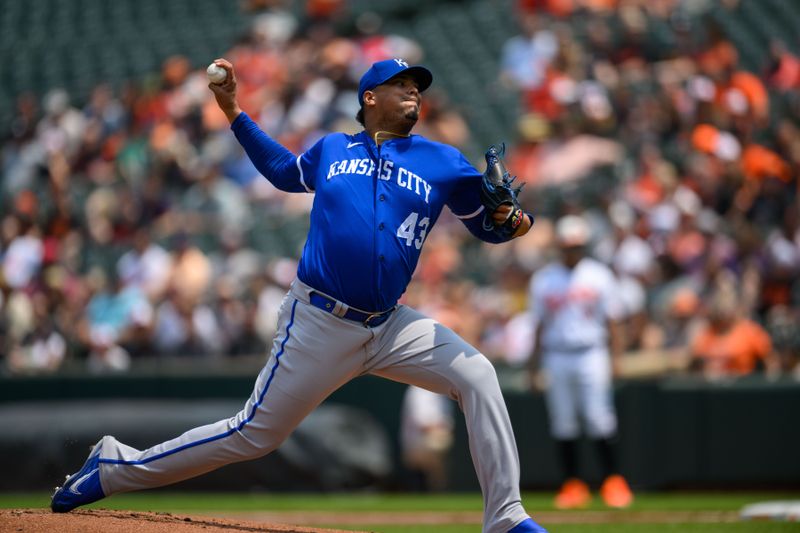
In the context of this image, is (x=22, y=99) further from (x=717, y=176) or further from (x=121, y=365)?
(x=717, y=176)

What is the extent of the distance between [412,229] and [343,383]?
0.73 metres

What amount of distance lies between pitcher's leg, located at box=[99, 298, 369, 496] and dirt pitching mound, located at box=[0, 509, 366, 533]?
9.8 inches

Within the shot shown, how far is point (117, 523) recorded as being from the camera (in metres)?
5.35

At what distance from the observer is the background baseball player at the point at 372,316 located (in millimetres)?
5207

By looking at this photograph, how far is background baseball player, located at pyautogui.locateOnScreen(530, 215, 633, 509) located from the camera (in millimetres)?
9531

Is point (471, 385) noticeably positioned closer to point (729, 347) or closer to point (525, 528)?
point (525, 528)

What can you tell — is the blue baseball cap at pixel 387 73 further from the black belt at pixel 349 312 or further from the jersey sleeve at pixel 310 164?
the black belt at pixel 349 312

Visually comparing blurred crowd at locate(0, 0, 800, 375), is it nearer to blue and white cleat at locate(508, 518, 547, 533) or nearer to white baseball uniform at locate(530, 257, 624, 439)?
white baseball uniform at locate(530, 257, 624, 439)

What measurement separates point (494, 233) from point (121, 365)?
25.9 feet

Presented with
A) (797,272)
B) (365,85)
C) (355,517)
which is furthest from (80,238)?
(365,85)

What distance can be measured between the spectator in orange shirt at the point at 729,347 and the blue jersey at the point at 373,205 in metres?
5.80

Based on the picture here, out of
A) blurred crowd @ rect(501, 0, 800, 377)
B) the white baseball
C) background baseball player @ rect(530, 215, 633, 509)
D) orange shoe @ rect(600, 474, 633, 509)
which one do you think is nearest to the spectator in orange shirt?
blurred crowd @ rect(501, 0, 800, 377)

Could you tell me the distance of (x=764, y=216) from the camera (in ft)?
39.6

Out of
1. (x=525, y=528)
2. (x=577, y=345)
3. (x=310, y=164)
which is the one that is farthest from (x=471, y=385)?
(x=577, y=345)
